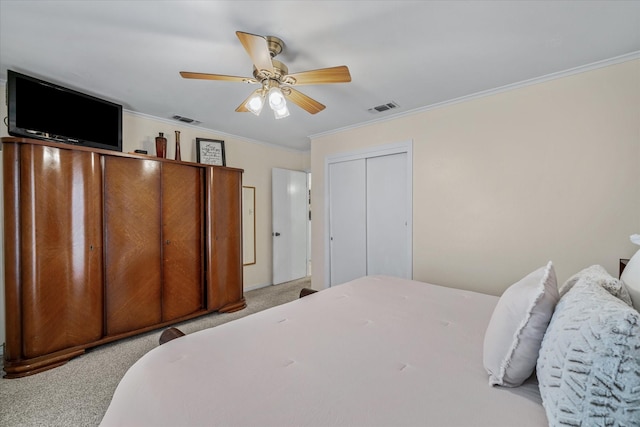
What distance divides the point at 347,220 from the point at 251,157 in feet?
6.25

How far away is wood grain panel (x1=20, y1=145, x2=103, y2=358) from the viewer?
7.11ft

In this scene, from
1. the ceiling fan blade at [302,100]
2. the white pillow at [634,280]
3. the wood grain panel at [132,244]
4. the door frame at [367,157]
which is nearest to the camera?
the white pillow at [634,280]

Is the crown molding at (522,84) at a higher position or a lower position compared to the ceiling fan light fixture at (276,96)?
higher

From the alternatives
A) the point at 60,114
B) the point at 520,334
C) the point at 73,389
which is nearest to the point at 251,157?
the point at 60,114

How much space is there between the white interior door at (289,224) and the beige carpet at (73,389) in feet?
7.74

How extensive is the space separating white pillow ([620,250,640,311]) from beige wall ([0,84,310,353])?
412cm

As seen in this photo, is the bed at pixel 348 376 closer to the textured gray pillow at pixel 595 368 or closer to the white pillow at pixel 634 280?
the textured gray pillow at pixel 595 368

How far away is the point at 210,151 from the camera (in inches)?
151

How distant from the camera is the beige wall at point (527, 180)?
2162mm

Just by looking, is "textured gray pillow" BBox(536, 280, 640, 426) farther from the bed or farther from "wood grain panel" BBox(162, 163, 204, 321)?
"wood grain panel" BBox(162, 163, 204, 321)

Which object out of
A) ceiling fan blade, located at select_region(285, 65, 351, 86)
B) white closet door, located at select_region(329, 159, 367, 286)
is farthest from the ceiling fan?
white closet door, located at select_region(329, 159, 367, 286)

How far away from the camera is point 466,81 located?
2.51 metres

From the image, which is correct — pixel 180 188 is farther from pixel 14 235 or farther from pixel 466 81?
pixel 466 81

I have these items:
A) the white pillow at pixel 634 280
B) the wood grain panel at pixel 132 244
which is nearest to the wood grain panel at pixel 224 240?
the wood grain panel at pixel 132 244
